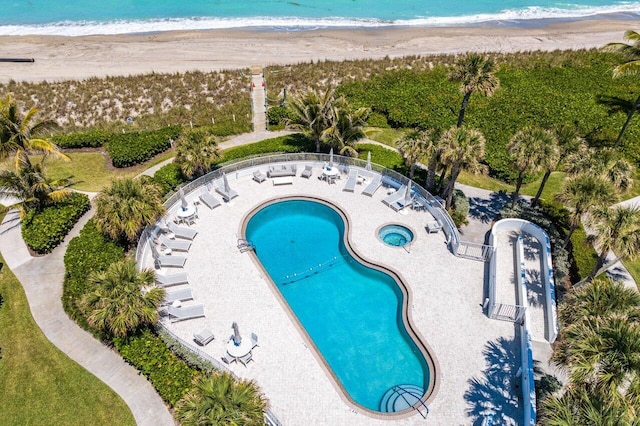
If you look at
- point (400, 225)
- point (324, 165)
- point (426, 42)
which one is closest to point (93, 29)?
point (426, 42)

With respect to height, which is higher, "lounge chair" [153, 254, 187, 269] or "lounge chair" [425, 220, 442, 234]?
"lounge chair" [425, 220, 442, 234]

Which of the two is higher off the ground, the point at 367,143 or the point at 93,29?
the point at 93,29

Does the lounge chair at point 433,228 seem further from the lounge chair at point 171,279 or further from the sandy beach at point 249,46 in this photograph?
the sandy beach at point 249,46

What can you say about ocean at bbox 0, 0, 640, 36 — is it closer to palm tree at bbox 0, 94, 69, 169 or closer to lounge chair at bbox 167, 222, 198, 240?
palm tree at bbox 0, 94, 69, 169

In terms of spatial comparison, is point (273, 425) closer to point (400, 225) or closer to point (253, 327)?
point (253, 327)

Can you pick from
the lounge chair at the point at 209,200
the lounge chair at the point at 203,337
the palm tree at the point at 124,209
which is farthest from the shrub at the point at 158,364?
the lounge chair at the point at 209,200

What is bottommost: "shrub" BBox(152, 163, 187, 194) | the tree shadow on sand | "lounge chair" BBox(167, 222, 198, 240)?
the tree shadow on sand

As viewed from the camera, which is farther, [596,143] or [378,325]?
[596,143]

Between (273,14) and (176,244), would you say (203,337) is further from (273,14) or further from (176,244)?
(273,14)

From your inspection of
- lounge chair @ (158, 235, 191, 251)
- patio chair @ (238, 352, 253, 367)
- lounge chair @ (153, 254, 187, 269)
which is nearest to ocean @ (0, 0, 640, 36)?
lounge chair @ (158, 235, 191, 251)
